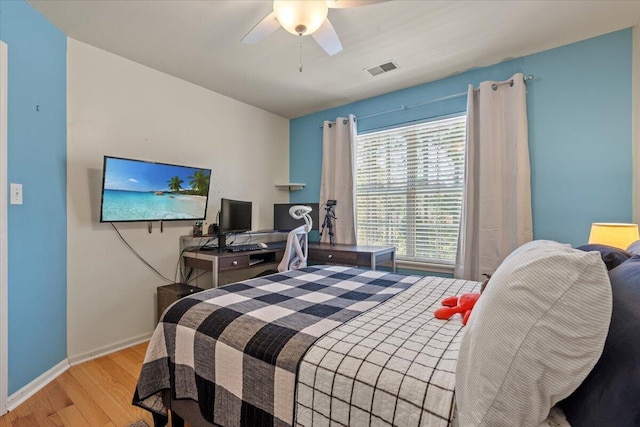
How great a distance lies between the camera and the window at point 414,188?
312 cm

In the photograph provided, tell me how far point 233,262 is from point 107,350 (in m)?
1.25

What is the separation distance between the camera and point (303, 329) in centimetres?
118

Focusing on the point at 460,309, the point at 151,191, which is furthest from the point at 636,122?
the point at 151,191

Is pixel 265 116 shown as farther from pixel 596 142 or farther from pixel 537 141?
pixel 596 142

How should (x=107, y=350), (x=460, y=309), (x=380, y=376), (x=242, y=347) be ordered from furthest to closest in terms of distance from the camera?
(x=107, y=350), (x=460, y=309), (x=242, y=347), (x=380, y=376)

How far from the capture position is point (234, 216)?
328 cm

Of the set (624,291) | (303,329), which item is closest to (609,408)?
(624,291)

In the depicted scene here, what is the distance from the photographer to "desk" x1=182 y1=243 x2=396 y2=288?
9.32 feet

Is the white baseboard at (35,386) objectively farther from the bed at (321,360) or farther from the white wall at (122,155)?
the bed at (321,360)

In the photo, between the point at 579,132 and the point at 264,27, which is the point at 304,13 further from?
the point at 579,132

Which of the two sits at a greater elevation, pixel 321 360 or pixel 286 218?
pixel 286 218

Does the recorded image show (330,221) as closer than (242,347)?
No

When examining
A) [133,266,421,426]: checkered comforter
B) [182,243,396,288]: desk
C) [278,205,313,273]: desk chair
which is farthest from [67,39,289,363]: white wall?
[133,266,421,426]: checkered comforter

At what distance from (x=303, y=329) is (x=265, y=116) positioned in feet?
11.4
